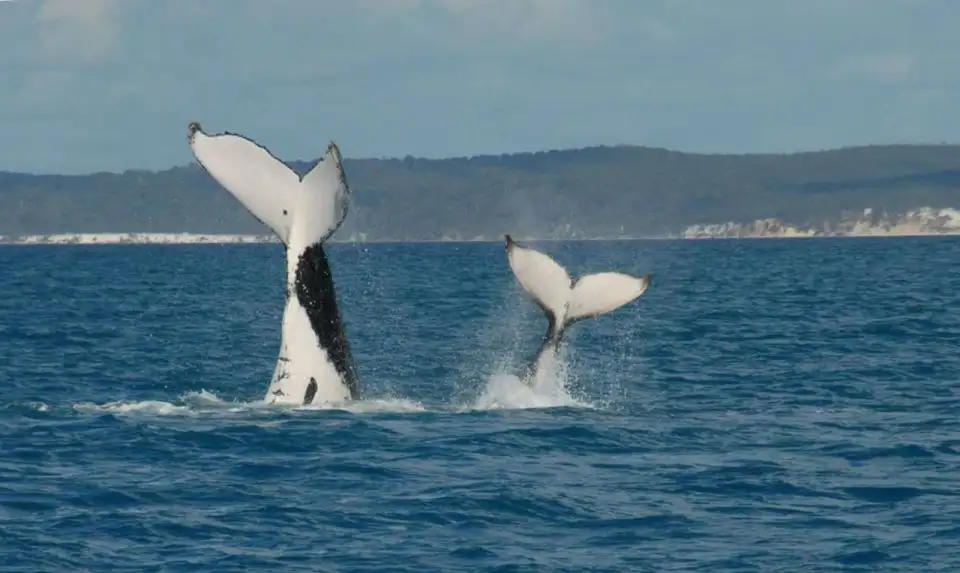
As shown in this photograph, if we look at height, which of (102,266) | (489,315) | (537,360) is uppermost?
(102,266)

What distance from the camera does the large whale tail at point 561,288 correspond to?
19.4m

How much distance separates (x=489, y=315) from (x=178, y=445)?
27580mm

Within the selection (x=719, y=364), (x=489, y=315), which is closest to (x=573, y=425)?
(x=719, y=364)

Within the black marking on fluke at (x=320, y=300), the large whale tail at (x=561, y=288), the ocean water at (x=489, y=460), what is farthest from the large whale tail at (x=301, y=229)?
the large whale tail at (x=561, y=288)

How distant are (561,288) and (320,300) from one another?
9.05 ft

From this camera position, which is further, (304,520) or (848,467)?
(848,467)

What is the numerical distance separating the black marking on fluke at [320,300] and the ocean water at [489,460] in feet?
2.80

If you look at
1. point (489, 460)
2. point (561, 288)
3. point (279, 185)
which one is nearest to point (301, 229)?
point (279, 185)

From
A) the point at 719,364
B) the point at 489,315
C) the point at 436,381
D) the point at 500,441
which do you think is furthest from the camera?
the point at 489,315

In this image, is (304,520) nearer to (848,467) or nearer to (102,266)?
(848,467)

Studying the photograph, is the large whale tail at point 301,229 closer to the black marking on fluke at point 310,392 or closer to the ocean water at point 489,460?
the black marking on fluke at point 310,392

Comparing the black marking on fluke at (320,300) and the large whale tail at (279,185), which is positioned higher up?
the large whale tail at (279,185)

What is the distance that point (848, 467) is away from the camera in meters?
17.6

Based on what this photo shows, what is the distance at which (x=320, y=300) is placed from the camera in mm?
18844
